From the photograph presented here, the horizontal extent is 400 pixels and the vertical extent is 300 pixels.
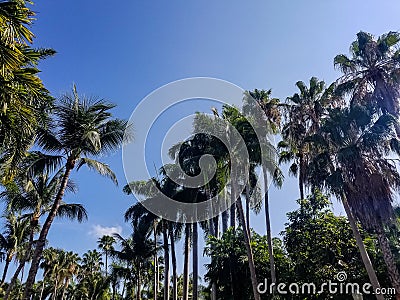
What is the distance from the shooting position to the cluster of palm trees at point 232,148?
730cm

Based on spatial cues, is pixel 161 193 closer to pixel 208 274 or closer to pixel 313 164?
pixel 208 274

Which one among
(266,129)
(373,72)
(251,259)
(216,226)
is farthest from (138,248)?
(373,72)

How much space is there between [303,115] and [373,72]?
4657 mm

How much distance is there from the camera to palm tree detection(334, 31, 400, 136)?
1534 cm

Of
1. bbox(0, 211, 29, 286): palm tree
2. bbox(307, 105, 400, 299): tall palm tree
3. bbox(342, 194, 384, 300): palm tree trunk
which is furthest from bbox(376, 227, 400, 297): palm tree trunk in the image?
bbox(0, 211, 29, 286): palm tree

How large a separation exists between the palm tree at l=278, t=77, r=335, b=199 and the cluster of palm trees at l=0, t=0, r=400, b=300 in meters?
0.07

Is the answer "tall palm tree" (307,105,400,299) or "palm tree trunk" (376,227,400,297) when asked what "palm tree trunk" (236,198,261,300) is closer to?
"tall palm tree" (307,105,400,299)

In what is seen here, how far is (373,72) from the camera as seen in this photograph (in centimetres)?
1591

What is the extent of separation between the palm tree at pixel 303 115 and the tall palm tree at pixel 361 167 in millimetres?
3741

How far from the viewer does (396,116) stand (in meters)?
14.6

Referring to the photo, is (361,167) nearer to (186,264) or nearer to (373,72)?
(373,72)

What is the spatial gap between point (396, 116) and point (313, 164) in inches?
178

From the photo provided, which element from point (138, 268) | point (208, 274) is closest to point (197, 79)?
point (208, 274)

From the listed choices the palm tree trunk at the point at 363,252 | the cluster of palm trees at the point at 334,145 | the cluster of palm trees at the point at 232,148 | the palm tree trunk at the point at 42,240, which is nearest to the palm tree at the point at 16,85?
the cluster of palm trees at the point at 232,148
